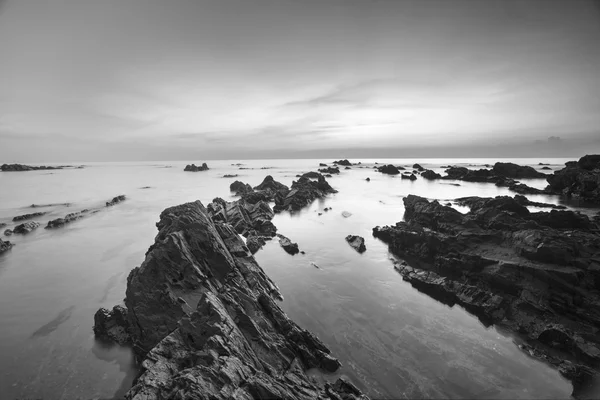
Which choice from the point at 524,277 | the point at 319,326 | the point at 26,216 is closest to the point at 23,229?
the point at 26,216

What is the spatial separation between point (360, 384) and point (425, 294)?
11018 millimetres

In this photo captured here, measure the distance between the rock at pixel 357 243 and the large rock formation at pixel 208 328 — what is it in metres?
13.8

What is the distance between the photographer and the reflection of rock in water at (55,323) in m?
15.8

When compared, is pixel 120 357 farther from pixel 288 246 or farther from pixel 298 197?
pixel 298 197

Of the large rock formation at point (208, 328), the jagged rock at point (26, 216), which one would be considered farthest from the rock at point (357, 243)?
the jagged rock at point (26, 216)

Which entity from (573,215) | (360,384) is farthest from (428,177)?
(360,384)

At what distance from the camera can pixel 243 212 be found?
42000mm

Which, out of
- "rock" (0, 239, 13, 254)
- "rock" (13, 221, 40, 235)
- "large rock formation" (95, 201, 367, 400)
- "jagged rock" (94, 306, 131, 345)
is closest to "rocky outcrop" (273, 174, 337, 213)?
"large rock formation" (95, 201, 367, 400)

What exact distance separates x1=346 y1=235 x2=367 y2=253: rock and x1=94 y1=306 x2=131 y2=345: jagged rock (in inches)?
918

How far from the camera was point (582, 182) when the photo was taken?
56.3 m

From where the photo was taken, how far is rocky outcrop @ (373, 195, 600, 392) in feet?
47.3

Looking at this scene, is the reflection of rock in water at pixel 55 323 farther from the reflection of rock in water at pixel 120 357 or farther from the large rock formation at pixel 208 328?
the reflection of rock in water at pixel 120 357

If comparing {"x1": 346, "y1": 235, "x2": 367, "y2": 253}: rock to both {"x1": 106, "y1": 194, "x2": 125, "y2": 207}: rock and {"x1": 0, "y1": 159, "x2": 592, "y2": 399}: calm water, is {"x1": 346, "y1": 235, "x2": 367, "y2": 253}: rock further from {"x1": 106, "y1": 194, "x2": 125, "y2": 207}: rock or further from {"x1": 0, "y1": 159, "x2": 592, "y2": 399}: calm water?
{"x1": 106, "y1": 194, "x2": 125, "y2": 207}: rock

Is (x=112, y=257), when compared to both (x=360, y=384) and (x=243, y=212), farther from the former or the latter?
(x=360, y=384)
